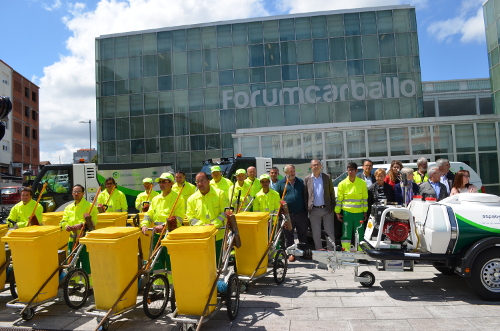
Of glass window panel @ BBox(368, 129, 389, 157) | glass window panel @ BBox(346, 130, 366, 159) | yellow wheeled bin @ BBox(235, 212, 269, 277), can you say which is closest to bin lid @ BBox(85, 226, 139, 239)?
yellow wheeled bin @ BBox(235, 212, 269, 277)

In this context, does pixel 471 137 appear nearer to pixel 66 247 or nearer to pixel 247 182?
pixel 247 182

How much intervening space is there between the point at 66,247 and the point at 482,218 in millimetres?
6429

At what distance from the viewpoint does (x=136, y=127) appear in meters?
30.5

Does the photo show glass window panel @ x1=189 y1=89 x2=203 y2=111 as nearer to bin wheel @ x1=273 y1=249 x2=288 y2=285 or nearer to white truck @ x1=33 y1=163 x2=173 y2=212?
white truck @ x1=33 y1=163 x2=173 y2=212

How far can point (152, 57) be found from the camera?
1187 inches

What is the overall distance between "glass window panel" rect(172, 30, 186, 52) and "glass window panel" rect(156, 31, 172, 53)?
1.04 feet

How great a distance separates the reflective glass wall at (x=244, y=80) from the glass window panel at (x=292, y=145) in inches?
515

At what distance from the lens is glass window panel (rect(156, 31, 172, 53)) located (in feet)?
98.4

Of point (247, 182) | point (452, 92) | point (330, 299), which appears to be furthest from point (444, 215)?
point (452, 92)

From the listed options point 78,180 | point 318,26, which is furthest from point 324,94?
point 78,180

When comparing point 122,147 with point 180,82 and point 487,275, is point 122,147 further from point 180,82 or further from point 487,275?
point 487,275

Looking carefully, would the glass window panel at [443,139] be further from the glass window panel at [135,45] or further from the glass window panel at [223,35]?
the glass window panel at [135,45]

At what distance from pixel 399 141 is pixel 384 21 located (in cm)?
1598

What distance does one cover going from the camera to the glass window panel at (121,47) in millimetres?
30531
